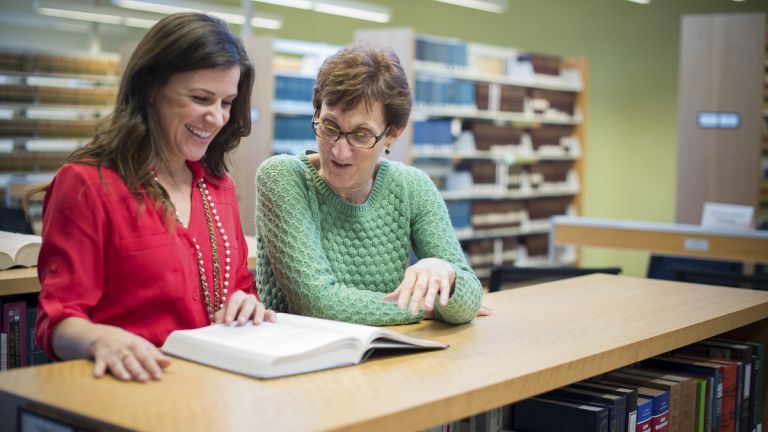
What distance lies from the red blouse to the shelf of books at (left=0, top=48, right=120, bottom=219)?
7070 millimetres

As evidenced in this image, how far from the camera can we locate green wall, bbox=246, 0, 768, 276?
410 inches

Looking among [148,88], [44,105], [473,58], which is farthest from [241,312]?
[44,105]

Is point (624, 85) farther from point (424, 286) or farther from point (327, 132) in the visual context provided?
point (424, 286)

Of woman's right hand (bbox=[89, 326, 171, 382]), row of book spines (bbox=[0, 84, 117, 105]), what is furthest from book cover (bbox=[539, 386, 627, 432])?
row of book spines (bbox=[0, 84, 117, 105])

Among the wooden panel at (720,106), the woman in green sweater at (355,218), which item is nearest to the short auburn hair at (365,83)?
the woman in green sweater at (355,218)

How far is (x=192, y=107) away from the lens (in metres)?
1.68

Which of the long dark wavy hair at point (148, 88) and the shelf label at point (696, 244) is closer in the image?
the long dark wavy hair at point (148, 88)

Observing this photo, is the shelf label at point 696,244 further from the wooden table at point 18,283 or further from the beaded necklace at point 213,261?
the beaded necklace at point 213,261

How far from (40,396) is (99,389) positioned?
0.08 meters

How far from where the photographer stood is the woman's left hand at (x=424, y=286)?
5.64 ft

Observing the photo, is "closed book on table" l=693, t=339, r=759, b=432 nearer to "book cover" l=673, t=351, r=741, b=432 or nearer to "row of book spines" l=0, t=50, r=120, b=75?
"book cover" l=673, t=351, r=741, b=432

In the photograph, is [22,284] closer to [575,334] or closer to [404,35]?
[575,334]

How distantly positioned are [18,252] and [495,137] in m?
6.27

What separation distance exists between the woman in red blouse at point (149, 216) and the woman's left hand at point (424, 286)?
0.28 m
